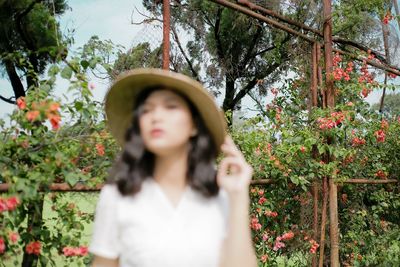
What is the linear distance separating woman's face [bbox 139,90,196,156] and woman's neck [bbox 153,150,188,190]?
2cm

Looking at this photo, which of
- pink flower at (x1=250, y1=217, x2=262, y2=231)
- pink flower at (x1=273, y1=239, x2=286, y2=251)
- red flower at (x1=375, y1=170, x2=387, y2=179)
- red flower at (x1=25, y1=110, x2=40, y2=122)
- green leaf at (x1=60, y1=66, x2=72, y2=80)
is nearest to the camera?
red flower at (x1=25, y1=110, x2=40, y2=122)

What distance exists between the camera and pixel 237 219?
1.17 meters

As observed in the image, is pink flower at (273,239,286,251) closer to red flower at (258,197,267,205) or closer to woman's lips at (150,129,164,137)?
red flower at (258,197,267,205)

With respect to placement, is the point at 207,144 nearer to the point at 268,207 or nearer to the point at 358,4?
the point at 268,207

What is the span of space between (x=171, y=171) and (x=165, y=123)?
0.39 ft

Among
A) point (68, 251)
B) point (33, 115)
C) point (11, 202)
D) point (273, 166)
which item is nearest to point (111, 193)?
point (11, 202)

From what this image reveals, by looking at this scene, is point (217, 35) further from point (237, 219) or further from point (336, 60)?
point (237, 219)

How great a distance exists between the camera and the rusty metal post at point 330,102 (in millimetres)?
4047

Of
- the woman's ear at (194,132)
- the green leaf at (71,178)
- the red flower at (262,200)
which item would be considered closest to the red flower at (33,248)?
the green leaf at (71,178)

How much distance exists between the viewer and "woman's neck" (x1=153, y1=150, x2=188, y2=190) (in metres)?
1.24

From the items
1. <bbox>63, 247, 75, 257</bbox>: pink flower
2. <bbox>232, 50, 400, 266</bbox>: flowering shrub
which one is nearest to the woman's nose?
<bbox>63, 247, 75, 257</bbox>: pink flower

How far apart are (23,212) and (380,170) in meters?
3.67

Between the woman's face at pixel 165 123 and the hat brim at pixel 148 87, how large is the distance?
3 centimetres

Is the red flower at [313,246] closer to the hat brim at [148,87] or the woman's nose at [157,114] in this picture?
the hat brim at [148,87]
